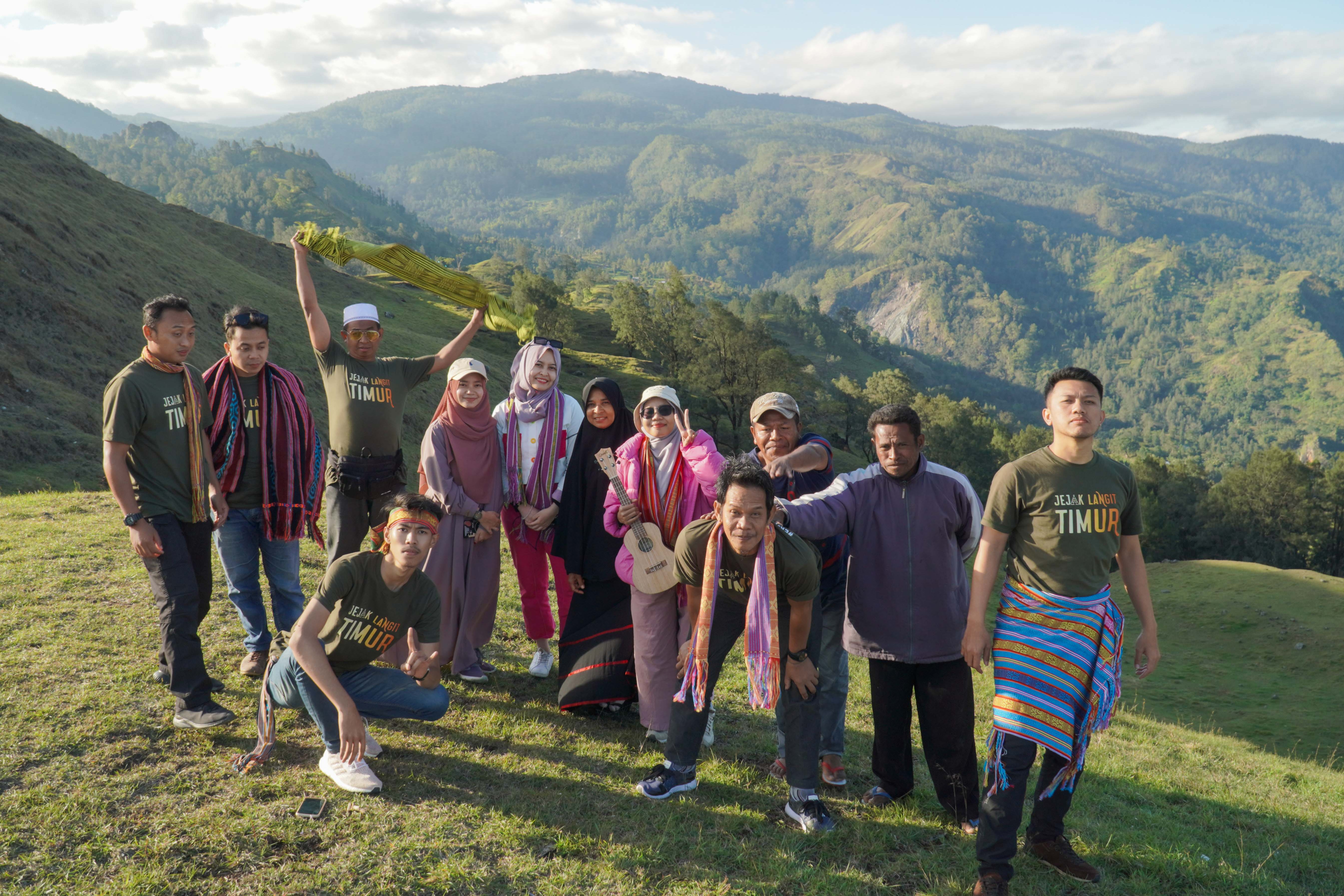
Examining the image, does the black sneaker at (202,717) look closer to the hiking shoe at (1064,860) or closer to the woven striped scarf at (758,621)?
the woven striped scarf at (758,621)

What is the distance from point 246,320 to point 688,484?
323 centimetres

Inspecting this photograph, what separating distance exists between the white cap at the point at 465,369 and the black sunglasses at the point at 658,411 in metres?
1.26

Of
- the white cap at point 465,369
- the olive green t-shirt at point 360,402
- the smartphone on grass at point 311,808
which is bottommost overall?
the smartphone on grass at point 311,808

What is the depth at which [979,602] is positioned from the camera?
4.12 metres

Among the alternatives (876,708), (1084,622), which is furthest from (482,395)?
(1084,622)

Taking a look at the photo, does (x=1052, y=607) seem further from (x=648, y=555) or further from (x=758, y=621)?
(x=648, y=555)

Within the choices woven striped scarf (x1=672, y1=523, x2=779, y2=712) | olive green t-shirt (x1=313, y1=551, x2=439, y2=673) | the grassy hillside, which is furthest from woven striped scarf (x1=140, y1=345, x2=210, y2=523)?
the grassy hillside

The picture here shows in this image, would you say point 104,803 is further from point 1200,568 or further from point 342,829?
point 1200,568

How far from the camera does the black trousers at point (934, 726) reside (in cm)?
455

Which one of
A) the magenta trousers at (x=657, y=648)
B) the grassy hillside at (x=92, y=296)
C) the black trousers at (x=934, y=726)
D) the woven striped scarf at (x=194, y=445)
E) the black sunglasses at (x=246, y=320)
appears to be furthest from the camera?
the grassy hillside at (x=92, y=296)

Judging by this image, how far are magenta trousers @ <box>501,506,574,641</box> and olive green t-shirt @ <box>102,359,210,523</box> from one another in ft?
7.34

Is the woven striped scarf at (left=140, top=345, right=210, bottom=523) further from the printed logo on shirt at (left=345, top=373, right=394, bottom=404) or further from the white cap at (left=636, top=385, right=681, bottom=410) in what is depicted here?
the white cap at (left=636, top=385, right=681, bottom=410)

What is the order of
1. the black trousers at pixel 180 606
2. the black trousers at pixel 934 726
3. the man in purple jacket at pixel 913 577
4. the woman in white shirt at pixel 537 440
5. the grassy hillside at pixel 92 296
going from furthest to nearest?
the grassy hillside at pixel 92 296
the woman in white shirt at pixel 537 440
the black trousers at pixel 180 606
the black trousers at pixel 934 726
the man in purple jacket at pixel 913 577

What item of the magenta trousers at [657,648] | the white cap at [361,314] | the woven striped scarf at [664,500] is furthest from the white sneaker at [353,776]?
the white cap at [361,314]
